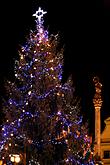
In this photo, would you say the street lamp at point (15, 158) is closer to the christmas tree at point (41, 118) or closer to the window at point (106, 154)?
the christmas tree at point (41, 118)

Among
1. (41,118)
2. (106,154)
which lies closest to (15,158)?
(41,118)

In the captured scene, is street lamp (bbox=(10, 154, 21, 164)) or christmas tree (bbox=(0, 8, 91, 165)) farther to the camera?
christmas tree (bbox=(0, 8, 91, 165))

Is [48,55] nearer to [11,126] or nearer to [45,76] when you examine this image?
[45,76]

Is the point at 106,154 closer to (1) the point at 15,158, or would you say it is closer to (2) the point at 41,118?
(2) the point at 41,118

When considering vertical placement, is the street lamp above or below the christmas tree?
below

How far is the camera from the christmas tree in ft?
77.6

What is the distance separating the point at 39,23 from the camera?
1002 inches

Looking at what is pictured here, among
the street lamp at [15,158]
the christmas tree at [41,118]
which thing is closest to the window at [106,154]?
the christmas tree at [41,118]

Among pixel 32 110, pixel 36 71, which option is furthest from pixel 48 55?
pixel 32 110

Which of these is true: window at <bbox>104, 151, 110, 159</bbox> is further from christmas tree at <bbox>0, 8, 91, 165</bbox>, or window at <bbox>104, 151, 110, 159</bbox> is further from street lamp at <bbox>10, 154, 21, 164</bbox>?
street lamp at <bbox>10, 154, 21, 164</bbox>

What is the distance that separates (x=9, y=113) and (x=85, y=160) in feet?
13.9

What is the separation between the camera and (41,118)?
77.7 feet

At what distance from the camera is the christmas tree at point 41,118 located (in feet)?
77.6

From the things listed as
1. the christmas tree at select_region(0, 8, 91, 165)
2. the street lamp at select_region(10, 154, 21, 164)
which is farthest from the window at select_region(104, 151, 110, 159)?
the street lamp at select_region(10, 154, 21, 164)
